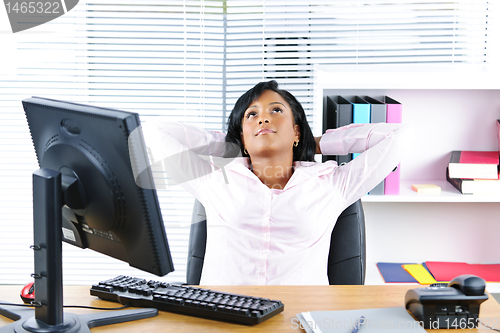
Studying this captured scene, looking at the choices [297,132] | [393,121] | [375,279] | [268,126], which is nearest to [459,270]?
[375,279]

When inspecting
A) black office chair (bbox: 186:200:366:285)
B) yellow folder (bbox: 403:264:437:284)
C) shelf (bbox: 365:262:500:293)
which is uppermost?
black office chair (bbox: 186:200:366:285)

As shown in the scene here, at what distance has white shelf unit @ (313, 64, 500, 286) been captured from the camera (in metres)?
2.19

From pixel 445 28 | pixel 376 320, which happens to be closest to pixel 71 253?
pixel 376 320

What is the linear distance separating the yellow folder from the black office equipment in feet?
3.51

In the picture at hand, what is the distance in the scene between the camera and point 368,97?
208cm

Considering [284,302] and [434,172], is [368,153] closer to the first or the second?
[434,172]

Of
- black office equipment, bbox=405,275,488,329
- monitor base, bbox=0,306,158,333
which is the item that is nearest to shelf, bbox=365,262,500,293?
black office equipment, bbox=405,275,488,329

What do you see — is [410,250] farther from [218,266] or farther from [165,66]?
[165,66]

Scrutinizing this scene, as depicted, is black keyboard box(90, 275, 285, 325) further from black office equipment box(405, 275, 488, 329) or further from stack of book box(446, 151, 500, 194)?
stack of book box(446, 151, 500, 194)

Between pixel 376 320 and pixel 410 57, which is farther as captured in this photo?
pixel 410 57

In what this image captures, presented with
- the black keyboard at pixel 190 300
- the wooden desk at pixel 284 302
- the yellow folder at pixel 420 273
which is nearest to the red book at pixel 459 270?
the yellow folder at pixel 420 273

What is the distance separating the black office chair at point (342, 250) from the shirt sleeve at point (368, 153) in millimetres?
74

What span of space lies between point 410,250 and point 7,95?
230 centimetres

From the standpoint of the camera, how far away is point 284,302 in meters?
1.05
